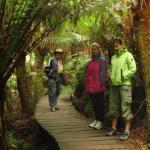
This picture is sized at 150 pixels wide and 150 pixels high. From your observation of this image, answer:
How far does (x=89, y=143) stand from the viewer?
24.4 feet

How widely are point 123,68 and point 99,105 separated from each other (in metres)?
1.15

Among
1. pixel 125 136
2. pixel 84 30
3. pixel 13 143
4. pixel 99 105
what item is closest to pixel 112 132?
pixel 125 136

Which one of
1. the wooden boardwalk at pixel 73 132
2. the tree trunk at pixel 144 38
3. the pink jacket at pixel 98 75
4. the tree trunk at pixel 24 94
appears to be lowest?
the wooden boardwalk at pixel 73 132

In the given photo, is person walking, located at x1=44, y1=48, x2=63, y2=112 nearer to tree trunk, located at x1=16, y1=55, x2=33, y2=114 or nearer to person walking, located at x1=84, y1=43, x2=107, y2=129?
tree trunk, located at x1=16, y1=55, x2=33, y2=114

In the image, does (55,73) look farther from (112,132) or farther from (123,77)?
(123,77)

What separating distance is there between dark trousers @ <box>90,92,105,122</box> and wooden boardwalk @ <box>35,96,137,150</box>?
30cm

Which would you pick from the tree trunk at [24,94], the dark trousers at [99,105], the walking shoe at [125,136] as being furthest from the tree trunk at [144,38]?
the tree trunk at [24,94]

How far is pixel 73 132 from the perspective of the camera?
8.42m

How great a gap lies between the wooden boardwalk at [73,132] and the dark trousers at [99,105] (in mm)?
303

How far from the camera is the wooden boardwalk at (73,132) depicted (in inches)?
283

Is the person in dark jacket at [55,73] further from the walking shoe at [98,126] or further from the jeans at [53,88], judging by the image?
the walking shoe at [98,126]

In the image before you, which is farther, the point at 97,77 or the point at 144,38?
the point at 97,77

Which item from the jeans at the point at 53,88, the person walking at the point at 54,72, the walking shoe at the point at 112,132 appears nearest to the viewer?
the walking shoe at the point at 112,132

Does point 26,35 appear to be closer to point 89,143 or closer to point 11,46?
point 11,46
